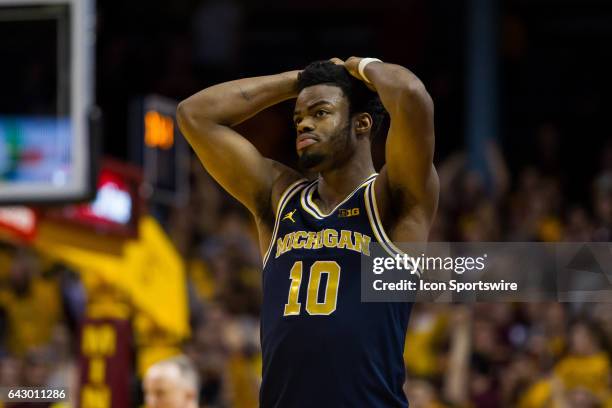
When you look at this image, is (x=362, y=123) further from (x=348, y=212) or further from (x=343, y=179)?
(x=348, y=212)

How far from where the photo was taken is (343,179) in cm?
483

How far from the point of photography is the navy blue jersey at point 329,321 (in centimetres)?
445

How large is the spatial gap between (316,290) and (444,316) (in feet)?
20.2

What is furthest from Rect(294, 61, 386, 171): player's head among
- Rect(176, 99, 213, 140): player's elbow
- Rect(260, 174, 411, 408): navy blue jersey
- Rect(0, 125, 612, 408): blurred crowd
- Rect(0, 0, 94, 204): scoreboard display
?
Rect(0, 125, 612, 408): blurred crowd

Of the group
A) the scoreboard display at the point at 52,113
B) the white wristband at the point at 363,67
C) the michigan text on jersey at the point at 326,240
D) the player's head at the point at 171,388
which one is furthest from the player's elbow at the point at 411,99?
the scoreboard display at the point at 52,113

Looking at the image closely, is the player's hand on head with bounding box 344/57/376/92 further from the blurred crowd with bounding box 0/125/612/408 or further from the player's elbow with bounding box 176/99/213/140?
the blurred crowd with bounding box 0/125/612/408

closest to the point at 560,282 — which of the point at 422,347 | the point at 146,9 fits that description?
the point at 422,347

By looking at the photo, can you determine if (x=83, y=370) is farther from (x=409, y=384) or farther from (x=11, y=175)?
(x=409, y=384)

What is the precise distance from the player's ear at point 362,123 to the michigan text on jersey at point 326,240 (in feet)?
1.50

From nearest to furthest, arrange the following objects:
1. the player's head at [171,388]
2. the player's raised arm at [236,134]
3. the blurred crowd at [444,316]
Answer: the player's raised arm at [236,134] < the player's head at [171,388] < the blurred crowd at [444,316]

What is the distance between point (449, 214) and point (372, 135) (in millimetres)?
7550

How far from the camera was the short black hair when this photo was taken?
4.82 meters

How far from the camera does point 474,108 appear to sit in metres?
14.0

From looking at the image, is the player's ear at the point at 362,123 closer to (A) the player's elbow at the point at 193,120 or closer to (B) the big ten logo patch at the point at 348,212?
(B) the big ten logo patch at the point at 348,212
